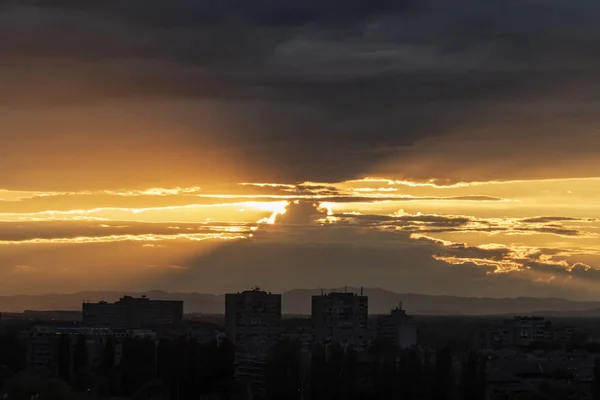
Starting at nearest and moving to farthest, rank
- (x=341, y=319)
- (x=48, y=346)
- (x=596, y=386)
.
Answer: (x=596, y=386), (x=48, y=346), (x=341, y=319)

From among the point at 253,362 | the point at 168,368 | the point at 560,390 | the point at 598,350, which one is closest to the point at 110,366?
the point at 168,368

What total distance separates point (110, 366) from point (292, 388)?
24.3 meters

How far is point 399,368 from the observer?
93250 mm

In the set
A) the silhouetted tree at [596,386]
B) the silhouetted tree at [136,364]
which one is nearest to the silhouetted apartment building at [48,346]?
the silhouetted tree at [136,364]

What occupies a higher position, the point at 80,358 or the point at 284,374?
the point at 284,374

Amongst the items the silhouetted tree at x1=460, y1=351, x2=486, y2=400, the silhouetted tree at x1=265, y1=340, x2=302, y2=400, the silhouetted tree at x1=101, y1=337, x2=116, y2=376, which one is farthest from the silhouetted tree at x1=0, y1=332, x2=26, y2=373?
the silhouetted tree at x1=460, y1=351, x2=486, y2=400

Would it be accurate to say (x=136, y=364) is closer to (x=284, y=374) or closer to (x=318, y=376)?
(x=284, y=374)

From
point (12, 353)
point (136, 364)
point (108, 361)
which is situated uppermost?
point (136, 364)

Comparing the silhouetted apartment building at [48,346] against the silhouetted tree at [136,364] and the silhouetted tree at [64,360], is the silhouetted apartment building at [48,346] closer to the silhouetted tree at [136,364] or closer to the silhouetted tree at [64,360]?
the silhouetted tree at [64,360]

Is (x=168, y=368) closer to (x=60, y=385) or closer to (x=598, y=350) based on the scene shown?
(x=60, y=385)

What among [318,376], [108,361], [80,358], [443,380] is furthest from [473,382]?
[80,358]

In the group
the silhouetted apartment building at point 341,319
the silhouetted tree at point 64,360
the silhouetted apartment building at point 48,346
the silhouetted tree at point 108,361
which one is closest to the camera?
the silhouetted tree at point 108,361

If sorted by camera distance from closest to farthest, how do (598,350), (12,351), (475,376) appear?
1. (475,376)
2. (12,351)
3. (598,350)

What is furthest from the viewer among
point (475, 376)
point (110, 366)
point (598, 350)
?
point (598, 350)
